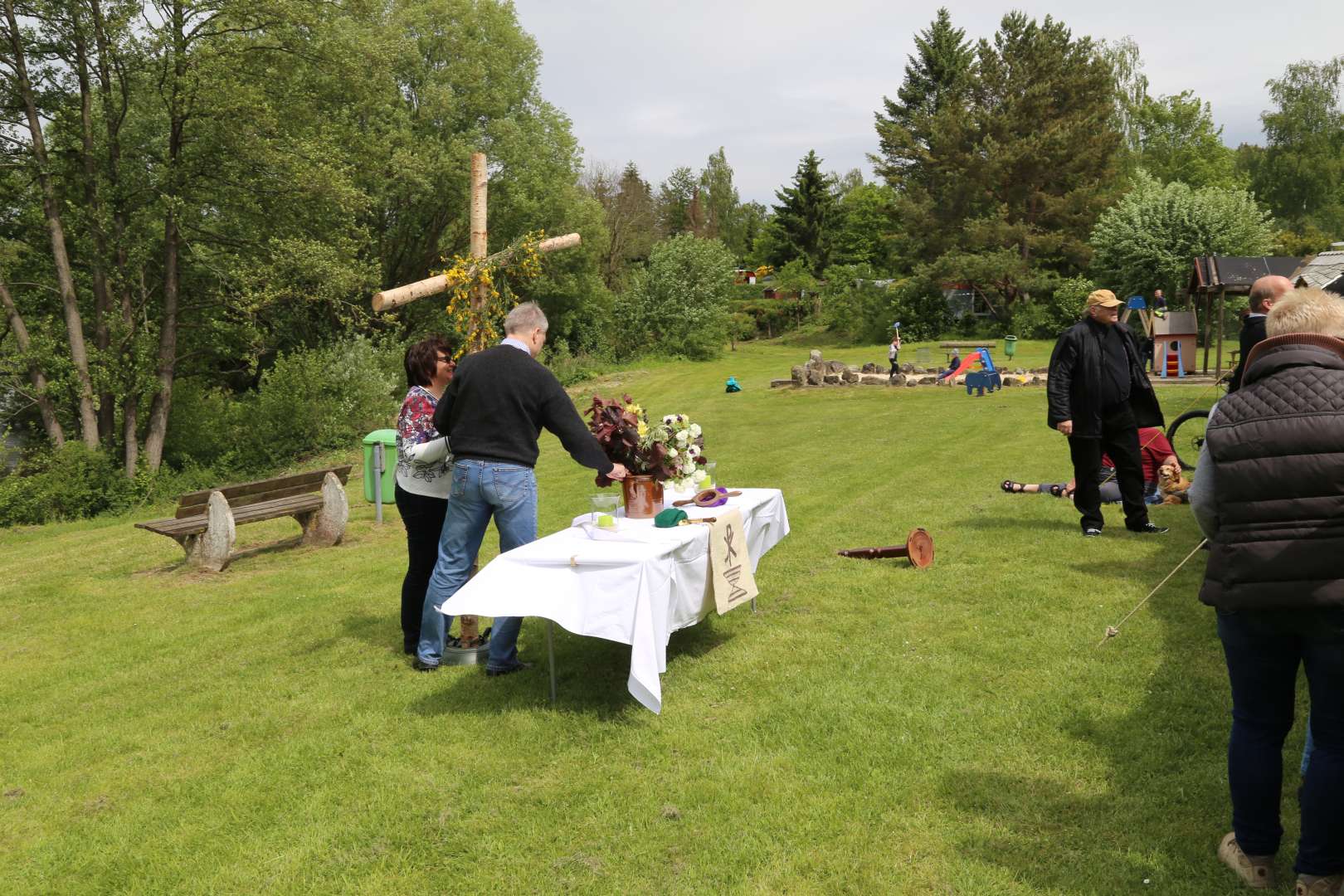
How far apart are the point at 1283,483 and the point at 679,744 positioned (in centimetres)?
273

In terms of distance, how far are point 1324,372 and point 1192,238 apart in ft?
112

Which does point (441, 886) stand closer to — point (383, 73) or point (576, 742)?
point (576, 742)

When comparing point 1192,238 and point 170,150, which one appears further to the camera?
point 1192,238

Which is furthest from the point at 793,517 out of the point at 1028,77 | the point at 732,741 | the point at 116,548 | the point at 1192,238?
the point at 1028,77

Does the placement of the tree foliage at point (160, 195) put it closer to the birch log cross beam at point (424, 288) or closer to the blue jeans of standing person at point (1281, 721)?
the birch log cross beam at point (424, 288)

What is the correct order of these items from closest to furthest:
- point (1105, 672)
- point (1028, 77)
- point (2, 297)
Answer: point (1105, 672) → point (2, 297) → point (1028, 77)

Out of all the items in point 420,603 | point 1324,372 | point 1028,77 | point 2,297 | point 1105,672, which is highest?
point 1028,77

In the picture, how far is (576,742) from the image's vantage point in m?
4.50

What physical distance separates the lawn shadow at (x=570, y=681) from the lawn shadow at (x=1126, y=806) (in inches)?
71.1

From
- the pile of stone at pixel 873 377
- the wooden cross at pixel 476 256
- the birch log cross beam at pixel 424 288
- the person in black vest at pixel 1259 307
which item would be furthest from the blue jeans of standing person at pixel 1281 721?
the pile of stone at pixel 873 377

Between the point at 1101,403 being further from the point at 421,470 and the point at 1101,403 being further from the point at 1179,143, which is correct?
the point at 1179,143

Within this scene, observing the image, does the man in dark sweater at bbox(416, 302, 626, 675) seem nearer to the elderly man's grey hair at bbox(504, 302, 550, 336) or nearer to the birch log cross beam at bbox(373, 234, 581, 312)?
the elderly man's grey hair at bbox(504, 302, 550, 336)

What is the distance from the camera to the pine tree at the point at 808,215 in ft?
192

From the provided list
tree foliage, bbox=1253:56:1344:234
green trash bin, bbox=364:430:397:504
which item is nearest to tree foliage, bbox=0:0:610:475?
green trash bin, bbox=364:430:397:504
